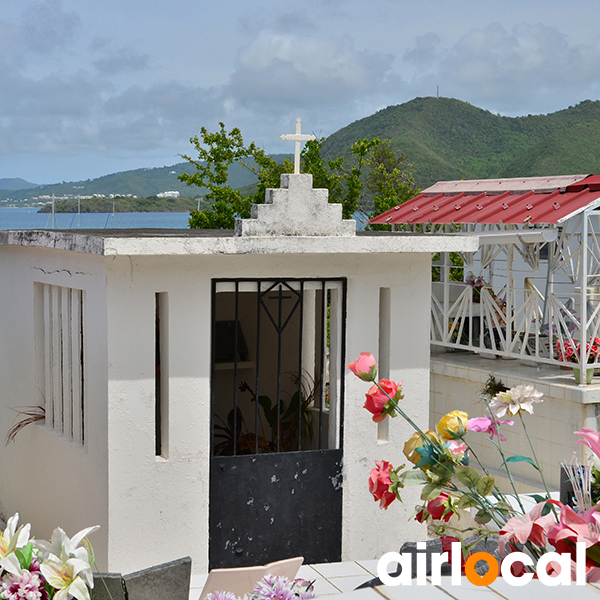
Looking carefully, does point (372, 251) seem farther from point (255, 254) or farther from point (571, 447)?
point (571, 447)

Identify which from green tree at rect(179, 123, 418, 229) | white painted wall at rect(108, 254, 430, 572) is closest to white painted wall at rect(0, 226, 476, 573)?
white painted wall at rect(108, 254, 430, 572)

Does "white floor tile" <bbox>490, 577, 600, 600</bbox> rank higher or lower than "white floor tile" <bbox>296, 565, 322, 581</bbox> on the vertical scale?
higher

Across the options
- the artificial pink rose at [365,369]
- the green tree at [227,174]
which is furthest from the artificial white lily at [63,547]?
the green tree at [227,174]

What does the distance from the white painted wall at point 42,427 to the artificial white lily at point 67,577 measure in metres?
3.77

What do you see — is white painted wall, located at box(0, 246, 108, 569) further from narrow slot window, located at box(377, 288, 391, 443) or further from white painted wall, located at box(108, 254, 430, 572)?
narrow slot window, located at box(377, 288, 391, 443)

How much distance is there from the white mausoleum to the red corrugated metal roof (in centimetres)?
349

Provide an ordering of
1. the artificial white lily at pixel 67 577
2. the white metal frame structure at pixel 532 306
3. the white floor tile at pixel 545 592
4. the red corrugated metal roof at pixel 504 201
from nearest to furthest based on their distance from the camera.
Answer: the white floor tile at pixel 545 592 → the artificial white lily at pixel 67 577 → the white metal frame structure at pixel 532 306 → the red corrugated metal roof at pixel 504 201

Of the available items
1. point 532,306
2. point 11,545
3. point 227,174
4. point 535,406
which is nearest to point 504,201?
point 532,306

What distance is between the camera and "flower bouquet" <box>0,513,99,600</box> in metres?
2.10

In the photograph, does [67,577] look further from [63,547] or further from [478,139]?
[478,139]

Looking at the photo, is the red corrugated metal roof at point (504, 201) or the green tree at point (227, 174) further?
the green tree at point (227, 174)

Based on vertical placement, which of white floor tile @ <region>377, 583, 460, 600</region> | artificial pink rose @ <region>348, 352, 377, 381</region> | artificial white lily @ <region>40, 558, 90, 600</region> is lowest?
artificial white lily @ <region>40, 558, 90, 600</region>

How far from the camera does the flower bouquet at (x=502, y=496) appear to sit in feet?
5.85

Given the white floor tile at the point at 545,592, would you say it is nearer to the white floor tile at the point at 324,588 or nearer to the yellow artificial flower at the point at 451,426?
the yellow artificial flower at the point at 451,426
